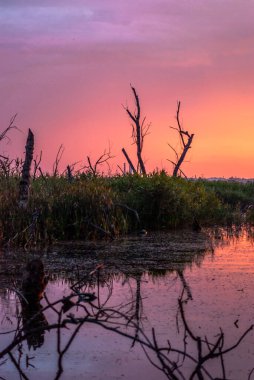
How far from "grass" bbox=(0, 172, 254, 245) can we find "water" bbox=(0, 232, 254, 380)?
3.33 metres

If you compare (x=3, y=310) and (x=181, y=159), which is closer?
(x=3, y=310)

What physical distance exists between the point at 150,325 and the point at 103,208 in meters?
8.36

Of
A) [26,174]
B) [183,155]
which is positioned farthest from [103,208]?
[183,155]

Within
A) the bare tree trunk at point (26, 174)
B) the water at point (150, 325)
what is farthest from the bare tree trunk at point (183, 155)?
the water at point (150, 325)

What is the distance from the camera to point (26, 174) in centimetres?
1475

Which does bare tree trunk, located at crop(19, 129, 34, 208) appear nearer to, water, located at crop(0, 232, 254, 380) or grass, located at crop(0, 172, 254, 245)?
grass, located at crop(0, 172, 254, 245)

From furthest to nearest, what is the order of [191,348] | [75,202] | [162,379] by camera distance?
[75,202], [191,348], [162,379]

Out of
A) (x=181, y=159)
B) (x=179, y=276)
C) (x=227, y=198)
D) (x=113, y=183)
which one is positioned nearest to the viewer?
(x=179, y=276)

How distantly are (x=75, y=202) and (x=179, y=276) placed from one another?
5.74m

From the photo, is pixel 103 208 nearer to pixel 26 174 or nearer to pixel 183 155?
pixel 26 174

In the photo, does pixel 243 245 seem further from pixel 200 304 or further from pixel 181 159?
pixel 181 159

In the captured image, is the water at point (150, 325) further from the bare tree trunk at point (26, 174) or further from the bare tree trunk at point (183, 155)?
the bare tree trunk at point (183, 155)

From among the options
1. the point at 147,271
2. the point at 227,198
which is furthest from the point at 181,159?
the point at 147,271

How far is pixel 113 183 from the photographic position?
18953 mm
